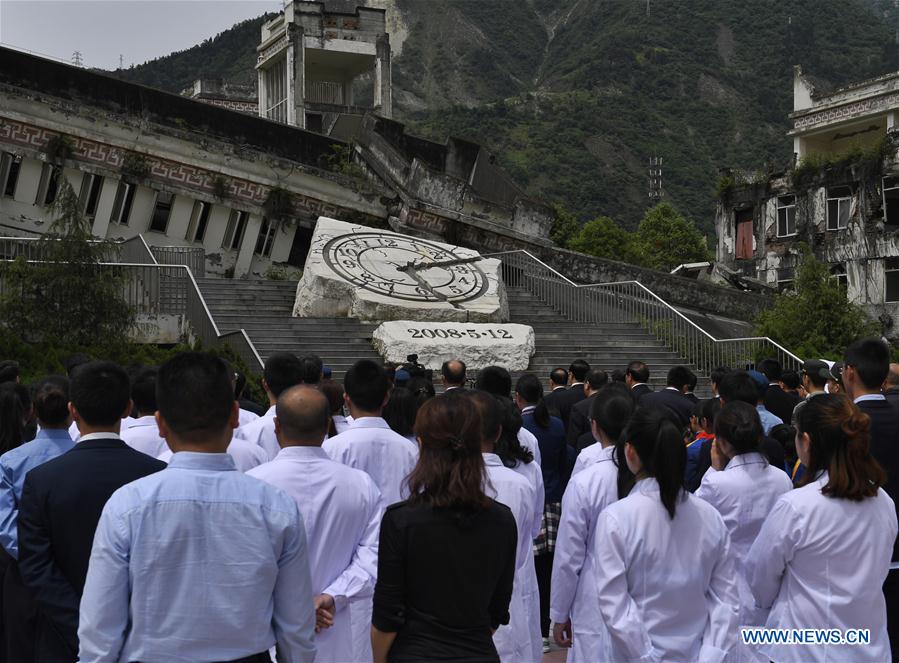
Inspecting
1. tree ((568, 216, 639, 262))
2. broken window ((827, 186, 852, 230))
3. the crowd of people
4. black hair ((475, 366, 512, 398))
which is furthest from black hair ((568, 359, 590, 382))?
tree ((568, 216, 639, 262))

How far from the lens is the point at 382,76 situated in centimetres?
3966

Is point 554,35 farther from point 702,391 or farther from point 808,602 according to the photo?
point 808,602

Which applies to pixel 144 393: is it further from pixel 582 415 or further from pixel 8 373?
pixel 582 415

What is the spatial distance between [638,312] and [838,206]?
19116mm

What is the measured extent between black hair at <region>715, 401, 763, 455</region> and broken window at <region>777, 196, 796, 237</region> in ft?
115

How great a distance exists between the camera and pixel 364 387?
19.7ft

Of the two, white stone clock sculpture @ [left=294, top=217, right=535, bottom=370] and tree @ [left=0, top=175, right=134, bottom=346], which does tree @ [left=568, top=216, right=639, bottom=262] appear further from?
tree @ [left=0, top=175, right=134, bottom=346]

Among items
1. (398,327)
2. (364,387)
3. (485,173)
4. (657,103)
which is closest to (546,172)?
(657,103)

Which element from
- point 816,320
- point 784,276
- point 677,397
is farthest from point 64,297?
point 784,276

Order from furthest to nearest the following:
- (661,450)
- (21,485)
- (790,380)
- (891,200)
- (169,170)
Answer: (891,200) < (169,170) < (790,380) < (21,485) < (661,450)

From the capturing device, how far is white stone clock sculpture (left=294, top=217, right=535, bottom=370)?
17.5m

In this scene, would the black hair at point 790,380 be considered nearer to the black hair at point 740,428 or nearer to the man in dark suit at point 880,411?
the man in dark suit at point 880,411

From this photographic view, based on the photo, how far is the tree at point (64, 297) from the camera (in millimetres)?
16172

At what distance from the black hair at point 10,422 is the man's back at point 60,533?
1.65 metres
